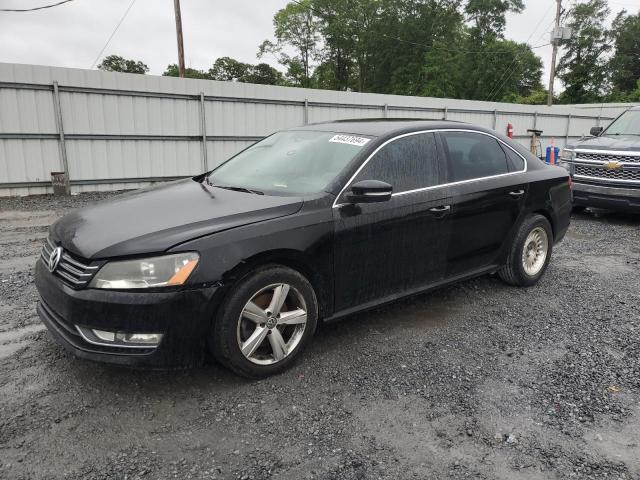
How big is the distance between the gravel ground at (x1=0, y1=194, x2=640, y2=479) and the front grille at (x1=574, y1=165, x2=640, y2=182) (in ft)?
15.6

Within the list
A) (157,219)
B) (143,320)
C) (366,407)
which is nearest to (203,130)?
(157,219)

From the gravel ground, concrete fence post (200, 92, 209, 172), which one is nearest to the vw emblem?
the gravel ground

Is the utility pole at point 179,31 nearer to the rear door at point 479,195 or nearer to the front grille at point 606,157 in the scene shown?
the front grille at point 606,157

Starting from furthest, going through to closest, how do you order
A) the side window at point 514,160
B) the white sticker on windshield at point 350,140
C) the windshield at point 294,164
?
the side window at point 514,160 → the white sticker on windshield at point 350,140 → the windshield at point 294,164

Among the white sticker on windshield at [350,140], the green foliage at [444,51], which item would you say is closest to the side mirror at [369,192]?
the white sticker on windshield at [350,140]

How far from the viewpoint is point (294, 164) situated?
3752mm

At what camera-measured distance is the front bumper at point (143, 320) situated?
→ 2590 millimetres

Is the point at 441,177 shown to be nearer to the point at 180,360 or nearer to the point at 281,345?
the point at 281,345

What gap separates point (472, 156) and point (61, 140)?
29.0ft

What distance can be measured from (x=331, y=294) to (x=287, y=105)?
1063 centimetres

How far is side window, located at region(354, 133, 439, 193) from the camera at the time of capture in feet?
11.7

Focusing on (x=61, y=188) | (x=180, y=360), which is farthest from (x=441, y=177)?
(x=61, y=188)

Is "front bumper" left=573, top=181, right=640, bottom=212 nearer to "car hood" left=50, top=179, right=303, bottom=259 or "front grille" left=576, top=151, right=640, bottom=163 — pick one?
"front grille" left=576, top=151, right=640, bottom=163

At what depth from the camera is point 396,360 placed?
11.1 feet
